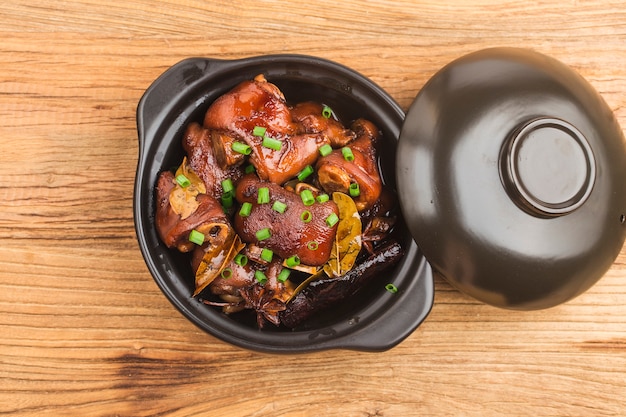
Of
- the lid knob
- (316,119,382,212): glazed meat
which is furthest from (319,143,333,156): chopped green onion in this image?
the lid knob

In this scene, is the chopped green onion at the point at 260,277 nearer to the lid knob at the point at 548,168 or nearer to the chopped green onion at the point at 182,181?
the chopped green onion at the point at 182,181

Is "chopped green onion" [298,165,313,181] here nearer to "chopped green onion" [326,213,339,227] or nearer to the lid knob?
"chopped green onion" [326,213,339,227]

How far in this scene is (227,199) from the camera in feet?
5.92

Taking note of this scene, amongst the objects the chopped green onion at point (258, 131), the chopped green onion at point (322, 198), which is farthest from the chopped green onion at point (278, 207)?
the chopped green onion at point (258, 131)

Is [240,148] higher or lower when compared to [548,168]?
lower

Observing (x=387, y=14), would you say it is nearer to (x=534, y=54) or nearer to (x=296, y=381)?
(x=534, y=54)

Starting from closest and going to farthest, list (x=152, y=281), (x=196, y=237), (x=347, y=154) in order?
(x=196, y=237)
(x=347, y=154)
(x=152, y=281)

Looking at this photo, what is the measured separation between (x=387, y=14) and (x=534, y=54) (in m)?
0.74

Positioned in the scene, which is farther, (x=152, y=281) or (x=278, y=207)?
(x=152, y=281)

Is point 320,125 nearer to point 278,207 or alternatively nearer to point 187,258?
point 278,207

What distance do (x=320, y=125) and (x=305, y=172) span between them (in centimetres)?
18

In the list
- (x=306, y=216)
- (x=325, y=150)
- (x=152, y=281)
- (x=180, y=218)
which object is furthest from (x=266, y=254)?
(x=152, y=281)

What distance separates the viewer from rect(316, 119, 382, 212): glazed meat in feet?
5.73

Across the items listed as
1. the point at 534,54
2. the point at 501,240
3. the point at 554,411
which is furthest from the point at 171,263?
the point at 554,411
